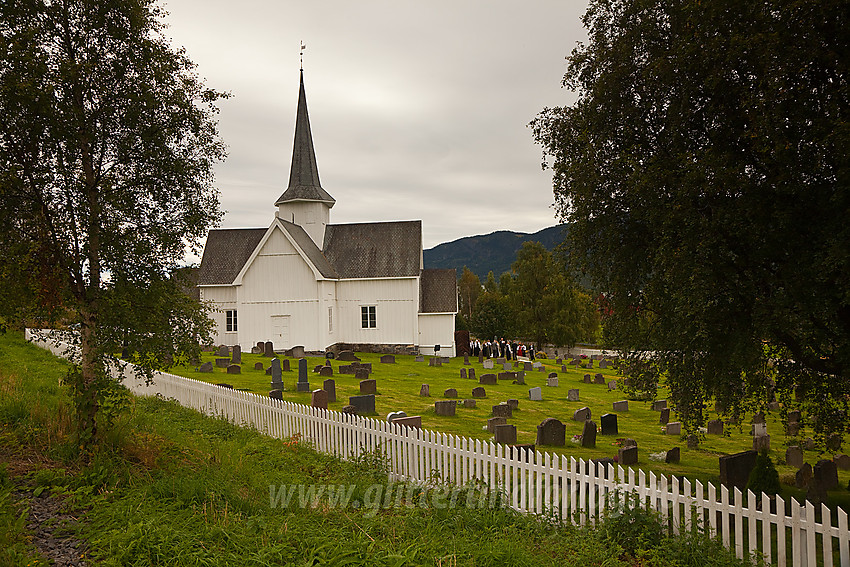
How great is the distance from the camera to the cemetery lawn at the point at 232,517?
5.88 metres

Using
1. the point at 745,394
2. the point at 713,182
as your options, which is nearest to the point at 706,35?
the point at 713,182

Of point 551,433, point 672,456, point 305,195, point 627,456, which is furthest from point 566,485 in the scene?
point 305,195

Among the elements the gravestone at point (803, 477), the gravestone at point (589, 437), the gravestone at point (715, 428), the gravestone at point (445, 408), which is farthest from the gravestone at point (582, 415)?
the gravestone at point (803, 477)

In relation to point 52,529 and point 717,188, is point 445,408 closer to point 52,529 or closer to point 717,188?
point 717,188

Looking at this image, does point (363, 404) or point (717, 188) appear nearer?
point (717, 188)

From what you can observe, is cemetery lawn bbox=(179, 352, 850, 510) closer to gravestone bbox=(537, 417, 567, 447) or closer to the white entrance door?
gravestone bbox=(537, 417, 567, 447)

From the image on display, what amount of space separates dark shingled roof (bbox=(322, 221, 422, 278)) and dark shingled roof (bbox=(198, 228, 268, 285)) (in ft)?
17.4

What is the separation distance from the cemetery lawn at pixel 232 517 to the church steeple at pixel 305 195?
98.1ft

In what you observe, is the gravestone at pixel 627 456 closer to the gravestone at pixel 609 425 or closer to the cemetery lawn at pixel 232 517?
the gravestone at pixel 609 425

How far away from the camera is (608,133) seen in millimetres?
9930

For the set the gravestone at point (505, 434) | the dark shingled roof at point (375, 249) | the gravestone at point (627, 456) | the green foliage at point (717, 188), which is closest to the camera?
the green foliage at point (717, 188)

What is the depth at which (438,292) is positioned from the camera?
3866cm

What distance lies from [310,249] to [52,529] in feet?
99.0

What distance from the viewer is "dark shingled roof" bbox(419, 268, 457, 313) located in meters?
37.8
